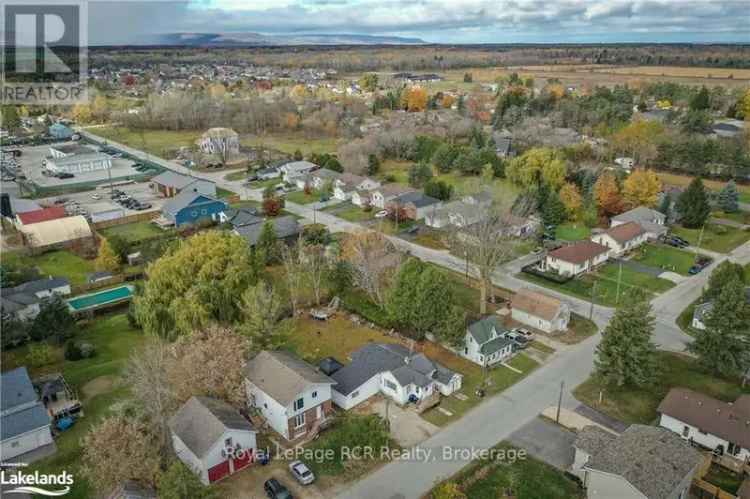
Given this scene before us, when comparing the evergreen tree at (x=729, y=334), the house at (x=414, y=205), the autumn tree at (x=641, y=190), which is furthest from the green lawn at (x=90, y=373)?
the autumn tree at (x=641, y=190)

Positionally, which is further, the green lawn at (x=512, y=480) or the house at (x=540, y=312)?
the house at (x=540, y=312)

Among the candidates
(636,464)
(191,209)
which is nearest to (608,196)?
(636,464)

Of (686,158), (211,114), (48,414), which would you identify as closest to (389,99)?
(211,114)

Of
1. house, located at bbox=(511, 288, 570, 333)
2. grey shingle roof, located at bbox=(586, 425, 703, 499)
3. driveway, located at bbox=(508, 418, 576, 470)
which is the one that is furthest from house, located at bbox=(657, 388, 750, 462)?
house, located at bbox=(511, 288, 570, 333)

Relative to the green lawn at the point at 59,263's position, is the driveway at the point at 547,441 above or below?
below

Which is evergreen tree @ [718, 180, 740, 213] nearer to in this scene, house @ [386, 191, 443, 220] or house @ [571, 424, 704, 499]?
house @ [386, 191, 443, 220]

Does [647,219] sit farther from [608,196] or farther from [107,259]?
[107,259]

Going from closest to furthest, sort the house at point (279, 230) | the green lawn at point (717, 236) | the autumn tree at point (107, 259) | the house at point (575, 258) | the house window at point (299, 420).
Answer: the house window at point (299, 420)
the house at point (575, 258)
the autumn tree at point (107, 259)
the house at point (279, 230)
the green lawn at point (717, 236)

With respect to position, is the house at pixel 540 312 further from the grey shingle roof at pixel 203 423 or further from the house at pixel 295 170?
the house at pixel 295 170
